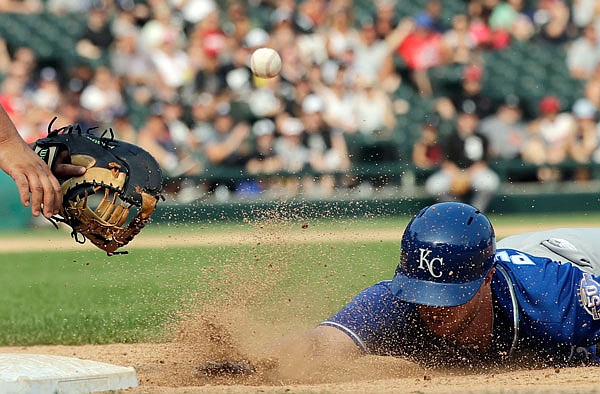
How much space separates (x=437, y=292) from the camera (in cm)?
425

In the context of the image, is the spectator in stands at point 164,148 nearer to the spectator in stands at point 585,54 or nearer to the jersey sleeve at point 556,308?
the spectator in stands at point 585,54

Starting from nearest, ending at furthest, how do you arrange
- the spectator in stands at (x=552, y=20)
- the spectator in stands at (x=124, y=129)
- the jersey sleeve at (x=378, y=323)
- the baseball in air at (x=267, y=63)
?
the jersey sleeve at (x=378, y=323) → the baseball in air at (x=267, y=63) → the spectator in stands at (x=124, y=129) → the spectator in stands at (x=552, y=20)

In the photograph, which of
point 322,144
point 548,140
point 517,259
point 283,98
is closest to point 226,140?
point 283,98

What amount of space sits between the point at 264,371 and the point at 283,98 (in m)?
10.2

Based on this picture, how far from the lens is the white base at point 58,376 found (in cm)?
417

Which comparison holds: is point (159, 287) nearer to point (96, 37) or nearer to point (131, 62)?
point (131, 62)

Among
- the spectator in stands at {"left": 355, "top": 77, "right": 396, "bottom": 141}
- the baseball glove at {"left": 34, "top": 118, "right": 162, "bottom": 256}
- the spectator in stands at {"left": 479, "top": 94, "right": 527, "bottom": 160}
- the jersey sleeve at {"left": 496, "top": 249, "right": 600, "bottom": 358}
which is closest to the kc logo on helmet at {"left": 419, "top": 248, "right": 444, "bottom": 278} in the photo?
the jersey sleeve at {"left": 496, "top": 249, "right": 600, "bottom": 358}

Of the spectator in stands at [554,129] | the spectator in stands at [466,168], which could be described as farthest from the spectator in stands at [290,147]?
the spectator in stands at [554,129]

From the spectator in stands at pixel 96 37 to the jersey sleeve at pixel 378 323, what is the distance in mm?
11713

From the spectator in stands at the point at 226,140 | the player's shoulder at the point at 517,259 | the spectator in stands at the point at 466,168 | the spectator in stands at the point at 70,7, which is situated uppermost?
the spectator in stands at the point at 70,7

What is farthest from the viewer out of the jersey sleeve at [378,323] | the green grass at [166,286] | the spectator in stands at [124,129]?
the spectator in stands at [124,129]

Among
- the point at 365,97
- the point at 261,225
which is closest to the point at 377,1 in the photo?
the point at 365,97

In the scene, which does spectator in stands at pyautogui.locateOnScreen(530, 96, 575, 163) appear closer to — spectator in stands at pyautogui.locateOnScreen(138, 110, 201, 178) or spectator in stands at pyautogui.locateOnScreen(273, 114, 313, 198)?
spectator in stands at pyautogui.locateOnScreen(273, 114, 313, 198)

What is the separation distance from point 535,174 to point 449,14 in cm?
306
